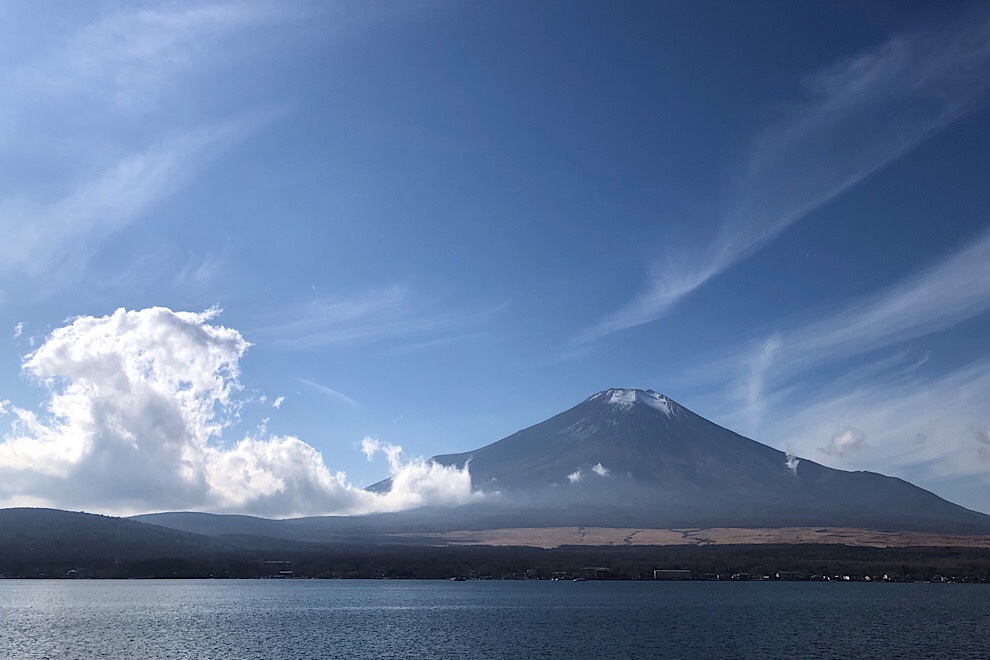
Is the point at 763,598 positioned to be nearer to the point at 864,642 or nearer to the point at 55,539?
the point at 864,642

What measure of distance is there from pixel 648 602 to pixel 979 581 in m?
69.2

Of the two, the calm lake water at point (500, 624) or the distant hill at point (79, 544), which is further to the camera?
the distant hill at point (79, 544)

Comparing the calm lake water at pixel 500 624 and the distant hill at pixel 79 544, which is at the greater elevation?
the distant hill at pixel 79 544

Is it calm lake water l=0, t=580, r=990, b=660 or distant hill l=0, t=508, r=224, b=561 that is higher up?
distant hill l=0, t=508, r=224, b=561

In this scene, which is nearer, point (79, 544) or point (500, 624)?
point (500, 624)

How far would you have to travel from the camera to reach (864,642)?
6059cm

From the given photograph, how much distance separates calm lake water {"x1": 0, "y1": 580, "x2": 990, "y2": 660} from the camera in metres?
56.8

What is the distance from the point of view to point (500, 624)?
250ft

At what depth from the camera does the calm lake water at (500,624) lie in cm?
5684

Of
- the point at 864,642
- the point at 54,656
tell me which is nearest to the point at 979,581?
the point at 864,642

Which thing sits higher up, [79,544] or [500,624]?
[79,544]

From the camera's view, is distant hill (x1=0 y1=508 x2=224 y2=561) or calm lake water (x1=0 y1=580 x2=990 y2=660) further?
distant hill (x1=0 y1=508 x2=224 y2=561)

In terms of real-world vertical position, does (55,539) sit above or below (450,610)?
above

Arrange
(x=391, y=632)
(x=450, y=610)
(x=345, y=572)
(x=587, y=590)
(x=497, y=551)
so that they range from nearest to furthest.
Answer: (x=391, y=632)
(x=450, y=610)
(x=587, y=590)
(x=345, y=572)
(x=497, y=551)
